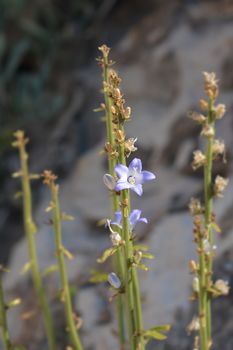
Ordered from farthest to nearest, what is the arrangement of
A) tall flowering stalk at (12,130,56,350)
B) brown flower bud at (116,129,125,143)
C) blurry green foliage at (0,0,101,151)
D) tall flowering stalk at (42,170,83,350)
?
blurry green foliage at (0,0,101,151), tall flowering stalk at (12,130,56,350), tall flowering stalk at (42,170,83,350), brown flower bud at (116,129,125,143)

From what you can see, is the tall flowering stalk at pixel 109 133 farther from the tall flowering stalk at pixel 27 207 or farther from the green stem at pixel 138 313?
the tall flowering stalk at pixel 27 207

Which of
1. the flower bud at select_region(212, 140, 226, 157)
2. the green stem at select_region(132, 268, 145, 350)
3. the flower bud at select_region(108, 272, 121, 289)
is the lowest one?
the green stem at select_region(132, 268, 145, 350)

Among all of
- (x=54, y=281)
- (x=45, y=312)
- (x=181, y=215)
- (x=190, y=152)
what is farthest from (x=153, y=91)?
(x=45, y=312)

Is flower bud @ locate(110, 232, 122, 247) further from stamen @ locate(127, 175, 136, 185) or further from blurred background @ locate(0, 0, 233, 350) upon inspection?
blurred background @ locate(0, 0, 233, 350)

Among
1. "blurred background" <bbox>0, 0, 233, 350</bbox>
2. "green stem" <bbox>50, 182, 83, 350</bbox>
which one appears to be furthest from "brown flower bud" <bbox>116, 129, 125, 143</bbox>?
"blurred background" <bbox>0, 0, 233, 350</bbox>

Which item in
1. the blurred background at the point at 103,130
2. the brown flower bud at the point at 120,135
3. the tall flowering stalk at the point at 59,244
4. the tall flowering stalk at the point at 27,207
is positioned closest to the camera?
the brown flower bud at the point at 120,135

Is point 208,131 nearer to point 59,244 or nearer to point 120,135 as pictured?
point 120,135

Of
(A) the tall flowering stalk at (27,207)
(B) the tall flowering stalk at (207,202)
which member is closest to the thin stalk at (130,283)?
(B) the tall flowering stalk at (207,202)

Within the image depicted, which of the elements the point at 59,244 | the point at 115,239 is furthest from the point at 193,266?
the point at 59,244
